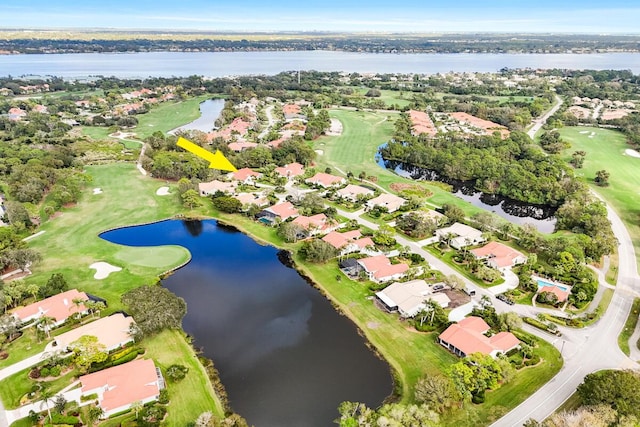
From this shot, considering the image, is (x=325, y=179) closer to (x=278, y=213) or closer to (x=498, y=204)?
(x=278, y=213)

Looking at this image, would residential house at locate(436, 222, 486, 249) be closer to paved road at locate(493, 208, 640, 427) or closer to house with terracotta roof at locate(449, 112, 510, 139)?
paved road at locate(493, 208, 640, 427)

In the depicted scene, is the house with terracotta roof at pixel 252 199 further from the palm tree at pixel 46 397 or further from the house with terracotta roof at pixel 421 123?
the house with terracotta roof at pixel 421 123

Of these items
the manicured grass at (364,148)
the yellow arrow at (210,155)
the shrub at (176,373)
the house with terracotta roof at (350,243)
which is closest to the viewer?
the shrub at (176,373)

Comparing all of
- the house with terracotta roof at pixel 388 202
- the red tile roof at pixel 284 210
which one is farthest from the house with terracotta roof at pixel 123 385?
the house with terracotta roof at pixel 388 202

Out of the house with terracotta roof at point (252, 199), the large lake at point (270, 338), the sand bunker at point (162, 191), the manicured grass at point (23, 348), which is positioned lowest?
the large lake at point (270, 338)

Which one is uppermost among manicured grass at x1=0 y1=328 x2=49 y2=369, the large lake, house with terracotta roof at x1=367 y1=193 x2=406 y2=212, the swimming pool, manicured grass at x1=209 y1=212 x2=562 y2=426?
house with terracotta roof at x1=367 y1=193 x2=406 y2=212

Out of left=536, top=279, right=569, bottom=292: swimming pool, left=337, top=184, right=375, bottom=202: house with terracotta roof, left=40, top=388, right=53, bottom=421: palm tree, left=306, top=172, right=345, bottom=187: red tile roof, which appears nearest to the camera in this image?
left=40, top=388, right=53, bottom=421: palm tree

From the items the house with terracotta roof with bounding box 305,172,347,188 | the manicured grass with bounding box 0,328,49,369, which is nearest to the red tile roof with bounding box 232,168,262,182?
the house with terracotta roof with bounding box 305,172,347,188

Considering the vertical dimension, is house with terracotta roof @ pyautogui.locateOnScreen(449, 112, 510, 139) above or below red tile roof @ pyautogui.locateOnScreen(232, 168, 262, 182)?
above
